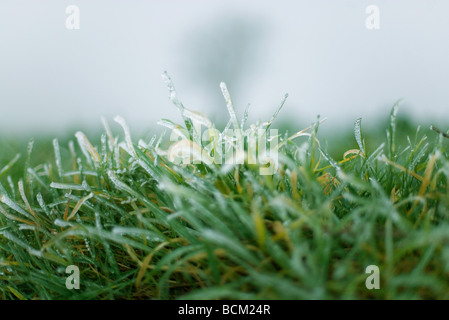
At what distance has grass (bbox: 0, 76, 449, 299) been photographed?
72 centimetres

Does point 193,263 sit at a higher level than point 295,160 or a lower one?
lower

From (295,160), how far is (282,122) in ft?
5.72

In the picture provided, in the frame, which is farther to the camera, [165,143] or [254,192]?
[165,143]

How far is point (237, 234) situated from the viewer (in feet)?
2.70

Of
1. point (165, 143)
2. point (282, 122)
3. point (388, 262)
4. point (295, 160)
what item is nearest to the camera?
point (388, 262)

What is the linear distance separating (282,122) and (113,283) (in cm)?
201

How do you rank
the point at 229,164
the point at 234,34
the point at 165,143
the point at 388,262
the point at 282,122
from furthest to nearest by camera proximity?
the point at 234,34
the point at 282,122
the point at 165,143
the point at 229,164
the point at 388,262

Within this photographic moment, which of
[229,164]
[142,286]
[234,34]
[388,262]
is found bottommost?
[142,286]

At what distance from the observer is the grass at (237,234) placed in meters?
0.72

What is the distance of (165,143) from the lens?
1905 mm
